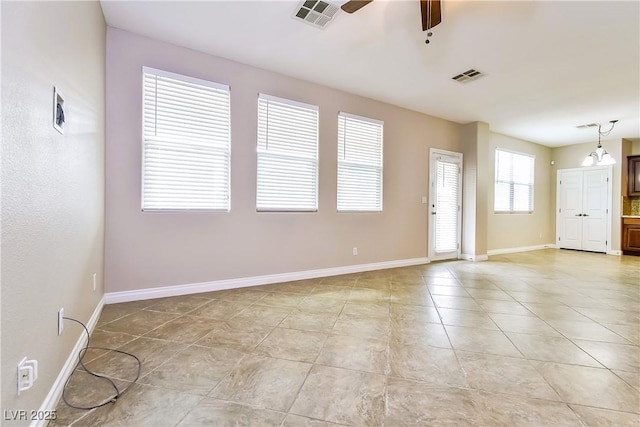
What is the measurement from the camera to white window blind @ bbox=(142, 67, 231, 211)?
3092 mm

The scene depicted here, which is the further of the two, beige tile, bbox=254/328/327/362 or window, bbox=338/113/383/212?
window, bbox=338/113/383/212

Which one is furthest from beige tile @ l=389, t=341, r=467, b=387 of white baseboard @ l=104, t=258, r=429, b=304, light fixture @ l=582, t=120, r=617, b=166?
light fixture @ l=582, t=120, r=617, b=166

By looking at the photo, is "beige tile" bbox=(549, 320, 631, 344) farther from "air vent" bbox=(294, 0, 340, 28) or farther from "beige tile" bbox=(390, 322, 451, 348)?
"air vent" bbox=(294, 0, 340, 28)

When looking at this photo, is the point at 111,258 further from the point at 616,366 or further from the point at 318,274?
the point at 616,366

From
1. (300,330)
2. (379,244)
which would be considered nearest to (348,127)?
(379,244)

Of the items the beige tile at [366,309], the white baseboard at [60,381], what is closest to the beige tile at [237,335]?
the white baseboard at [60,381]

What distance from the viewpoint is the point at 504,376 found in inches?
68.5

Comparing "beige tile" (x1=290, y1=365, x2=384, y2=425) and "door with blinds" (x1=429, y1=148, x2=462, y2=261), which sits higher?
"door with blinds" (x1=429, y1=148, x2=462, y2=261)

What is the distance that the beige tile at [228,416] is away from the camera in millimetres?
1340

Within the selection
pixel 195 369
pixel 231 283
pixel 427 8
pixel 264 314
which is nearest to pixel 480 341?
pixel 264 314

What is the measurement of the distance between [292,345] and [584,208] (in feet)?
29.0

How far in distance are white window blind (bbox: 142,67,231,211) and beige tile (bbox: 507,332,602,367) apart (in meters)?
3.20

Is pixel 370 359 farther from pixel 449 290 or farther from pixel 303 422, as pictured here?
pixel 449 290

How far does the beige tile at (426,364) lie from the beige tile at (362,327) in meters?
0.19
